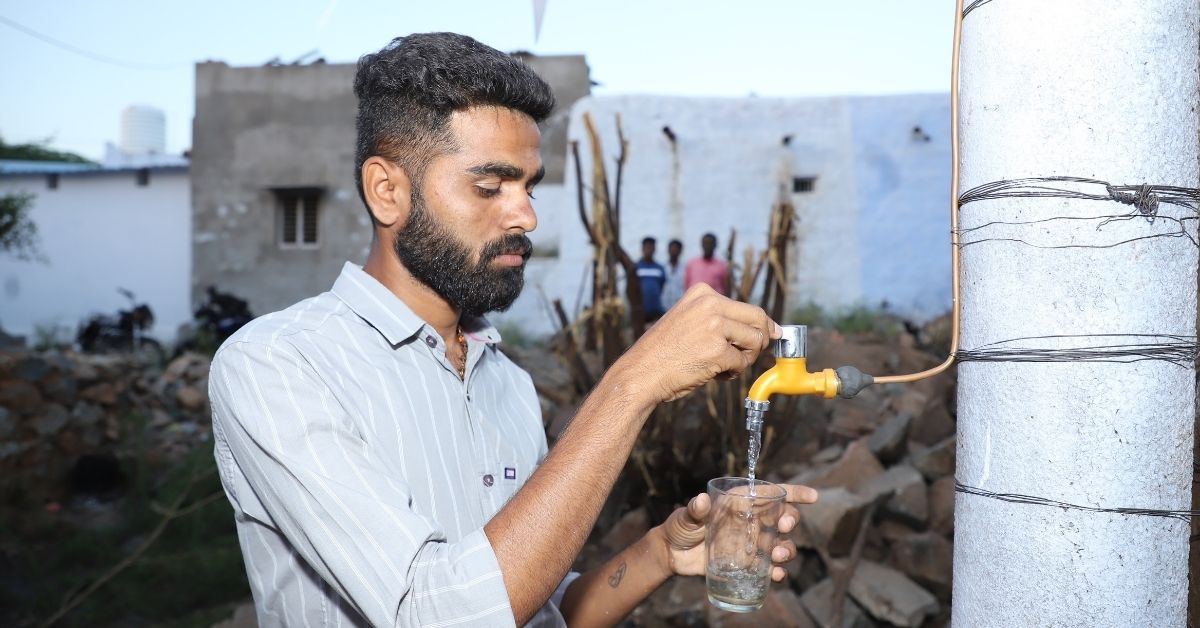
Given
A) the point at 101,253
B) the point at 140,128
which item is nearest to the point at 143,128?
the point at 140,128

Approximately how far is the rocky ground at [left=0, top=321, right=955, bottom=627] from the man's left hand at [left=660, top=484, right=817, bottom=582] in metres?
1.97

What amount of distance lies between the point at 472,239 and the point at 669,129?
453 inches

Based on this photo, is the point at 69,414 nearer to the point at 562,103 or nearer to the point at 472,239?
the point at 472,239

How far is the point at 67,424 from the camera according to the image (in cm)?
728

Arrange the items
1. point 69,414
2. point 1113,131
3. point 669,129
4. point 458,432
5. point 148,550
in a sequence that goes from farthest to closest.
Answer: point 669,129, point 69,414, point 148,550, point 458,432, point 1113,131

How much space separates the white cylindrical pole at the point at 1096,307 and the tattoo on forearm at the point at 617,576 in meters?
0.80

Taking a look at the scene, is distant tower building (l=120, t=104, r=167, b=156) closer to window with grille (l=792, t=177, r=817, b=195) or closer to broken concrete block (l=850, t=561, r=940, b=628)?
window with grille (l=792, t=177, r=817, b=195)

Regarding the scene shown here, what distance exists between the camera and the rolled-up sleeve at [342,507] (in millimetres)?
1286

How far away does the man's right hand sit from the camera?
1424mm

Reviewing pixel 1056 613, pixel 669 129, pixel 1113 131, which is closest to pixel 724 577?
pixel 1056 613

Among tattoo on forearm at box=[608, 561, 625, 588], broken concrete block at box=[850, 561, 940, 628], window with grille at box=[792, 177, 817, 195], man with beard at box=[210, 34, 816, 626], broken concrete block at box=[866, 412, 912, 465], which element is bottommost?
broken concrete block at box=[850, 561, 940, 628]

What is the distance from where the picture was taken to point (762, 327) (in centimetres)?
146

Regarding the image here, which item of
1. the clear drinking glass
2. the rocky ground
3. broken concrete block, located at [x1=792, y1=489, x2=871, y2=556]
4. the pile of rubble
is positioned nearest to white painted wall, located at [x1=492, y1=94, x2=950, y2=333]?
the rocky ground

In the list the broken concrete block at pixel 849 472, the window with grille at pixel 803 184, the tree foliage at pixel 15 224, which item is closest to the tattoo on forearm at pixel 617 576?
the broken concrete block at pixel 849 472
